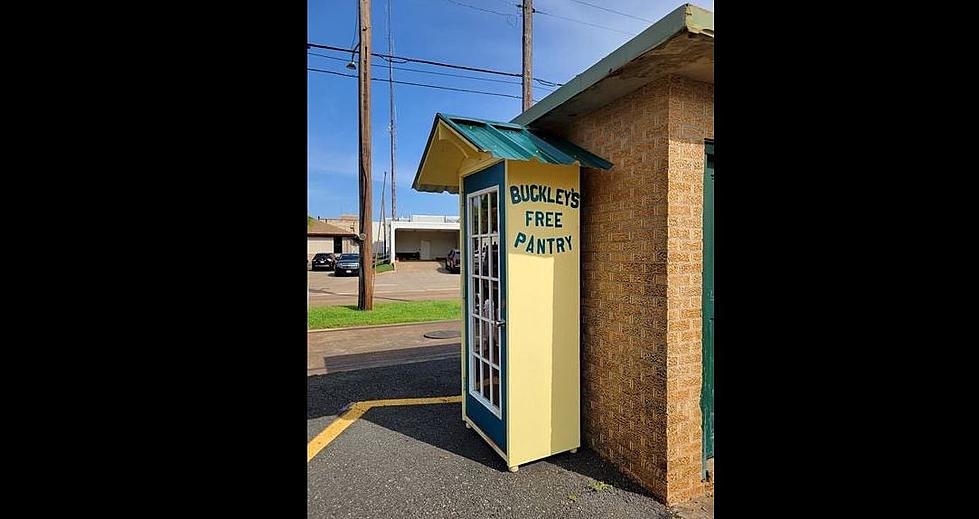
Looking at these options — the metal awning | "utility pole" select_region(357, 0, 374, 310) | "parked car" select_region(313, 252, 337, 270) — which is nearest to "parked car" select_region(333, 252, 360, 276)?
"parked car" select_region(313, 252, 337, 270)

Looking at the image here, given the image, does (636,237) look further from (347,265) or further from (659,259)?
(347,265)

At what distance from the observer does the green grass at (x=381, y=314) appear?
31.2 feet

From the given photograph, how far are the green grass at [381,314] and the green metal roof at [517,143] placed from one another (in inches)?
262

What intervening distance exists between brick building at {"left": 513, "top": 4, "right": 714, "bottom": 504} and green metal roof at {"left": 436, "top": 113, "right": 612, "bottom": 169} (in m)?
0.23

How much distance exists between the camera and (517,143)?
3.29 m

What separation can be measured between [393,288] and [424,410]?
13.3 meters

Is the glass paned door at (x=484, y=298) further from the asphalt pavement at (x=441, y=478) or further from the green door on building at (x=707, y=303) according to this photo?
the green door on building at (x=707, y=303)

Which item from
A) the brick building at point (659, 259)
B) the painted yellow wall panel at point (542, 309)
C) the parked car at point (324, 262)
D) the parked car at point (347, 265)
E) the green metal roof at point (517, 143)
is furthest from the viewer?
the parked car at point (324, 262)

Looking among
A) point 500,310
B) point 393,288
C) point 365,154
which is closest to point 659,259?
point 500,310

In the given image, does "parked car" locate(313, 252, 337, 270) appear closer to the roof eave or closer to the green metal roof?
the green metal roof

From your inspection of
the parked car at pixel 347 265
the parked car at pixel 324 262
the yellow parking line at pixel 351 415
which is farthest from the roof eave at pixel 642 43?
the parked car at pixel 324 262

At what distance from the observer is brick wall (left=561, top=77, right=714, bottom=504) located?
8.93ft
